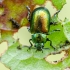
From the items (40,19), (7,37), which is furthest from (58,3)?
(7,37)

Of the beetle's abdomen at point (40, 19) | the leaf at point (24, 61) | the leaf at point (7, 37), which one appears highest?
the beetle's abdomen at point (40, 19)

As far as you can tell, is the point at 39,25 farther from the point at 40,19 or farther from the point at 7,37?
the point at 7,37

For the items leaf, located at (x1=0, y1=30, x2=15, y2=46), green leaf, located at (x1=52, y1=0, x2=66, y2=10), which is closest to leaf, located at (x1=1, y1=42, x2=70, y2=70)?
leaf, located at (x1=0, y1=30, x2=15, y2=46)

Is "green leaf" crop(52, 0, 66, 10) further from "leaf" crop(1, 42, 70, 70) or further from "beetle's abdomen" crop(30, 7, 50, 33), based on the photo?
"leaf" crop(1, 42, 70, 70)

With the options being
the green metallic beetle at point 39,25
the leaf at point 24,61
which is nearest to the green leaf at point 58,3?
the green metallic beetle at point 39,25

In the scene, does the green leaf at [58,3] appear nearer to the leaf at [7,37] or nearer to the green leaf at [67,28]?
the green leaf at [67,28]

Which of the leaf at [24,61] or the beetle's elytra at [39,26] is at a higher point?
the beetle's elytra at [39,26]

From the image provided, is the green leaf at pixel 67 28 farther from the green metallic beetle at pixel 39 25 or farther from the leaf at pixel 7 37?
the leaf at pixel 7 37
